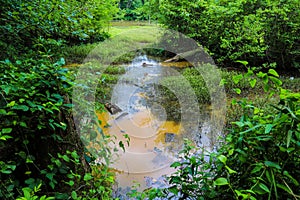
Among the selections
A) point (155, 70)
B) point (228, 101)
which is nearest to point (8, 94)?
point (228, 101)

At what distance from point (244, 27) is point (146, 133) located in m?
3.92

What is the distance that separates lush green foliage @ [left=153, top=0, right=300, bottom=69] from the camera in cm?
554

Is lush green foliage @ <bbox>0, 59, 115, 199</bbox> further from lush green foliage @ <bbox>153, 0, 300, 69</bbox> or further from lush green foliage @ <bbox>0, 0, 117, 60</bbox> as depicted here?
lush green foliage @ <bbox>153, 0, 300, 69</bbox>

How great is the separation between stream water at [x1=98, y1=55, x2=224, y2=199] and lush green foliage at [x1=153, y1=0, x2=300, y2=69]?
235cm

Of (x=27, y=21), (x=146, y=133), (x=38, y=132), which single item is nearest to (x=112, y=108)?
(x=146, y=133)

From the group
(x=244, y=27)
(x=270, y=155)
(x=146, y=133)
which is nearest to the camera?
(x=270, y=155)

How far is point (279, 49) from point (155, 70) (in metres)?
3.20

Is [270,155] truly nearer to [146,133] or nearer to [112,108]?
[146,133]

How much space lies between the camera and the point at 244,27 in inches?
222

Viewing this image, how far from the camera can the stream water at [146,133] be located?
2.51m

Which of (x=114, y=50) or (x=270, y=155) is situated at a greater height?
(x=270, y=155)

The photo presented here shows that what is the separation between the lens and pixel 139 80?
5.58 m

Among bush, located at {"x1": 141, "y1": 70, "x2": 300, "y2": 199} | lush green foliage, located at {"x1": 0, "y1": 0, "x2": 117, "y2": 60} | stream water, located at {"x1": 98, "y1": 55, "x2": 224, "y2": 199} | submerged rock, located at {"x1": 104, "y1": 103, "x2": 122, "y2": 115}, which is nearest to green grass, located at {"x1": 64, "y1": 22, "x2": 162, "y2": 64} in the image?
stream water, located at {"x1": 98, "y1": 55, "x2": 224, "y2": 199}

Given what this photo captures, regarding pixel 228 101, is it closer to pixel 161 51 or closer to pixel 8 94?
pixel 8 94
